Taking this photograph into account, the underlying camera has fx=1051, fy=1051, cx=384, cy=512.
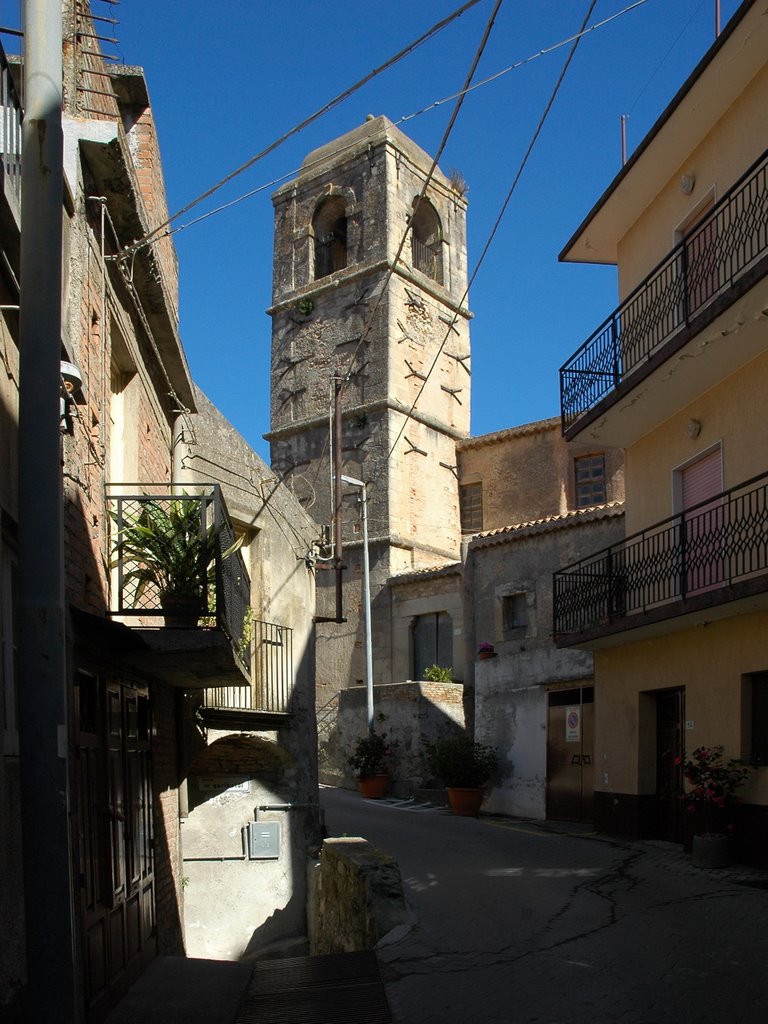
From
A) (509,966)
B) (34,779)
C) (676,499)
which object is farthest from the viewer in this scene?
(676,499)

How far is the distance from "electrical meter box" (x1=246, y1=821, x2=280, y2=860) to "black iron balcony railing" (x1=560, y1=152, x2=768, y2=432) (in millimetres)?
7886

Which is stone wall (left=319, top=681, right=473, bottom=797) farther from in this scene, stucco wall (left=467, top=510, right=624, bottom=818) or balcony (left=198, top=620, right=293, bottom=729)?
balcony (left=198, top=620, right=293, bottom=729)

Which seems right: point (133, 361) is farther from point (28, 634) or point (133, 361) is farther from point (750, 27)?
point (750, 27)

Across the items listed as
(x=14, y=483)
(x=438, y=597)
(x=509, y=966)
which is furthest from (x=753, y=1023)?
(x=438, y=597)

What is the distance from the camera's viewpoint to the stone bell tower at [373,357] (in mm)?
32781

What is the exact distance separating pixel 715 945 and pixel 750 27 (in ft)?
33.3

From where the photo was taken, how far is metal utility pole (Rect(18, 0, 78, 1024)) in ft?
12.5

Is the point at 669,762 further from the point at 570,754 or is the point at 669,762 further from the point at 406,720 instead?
the point at 406,720

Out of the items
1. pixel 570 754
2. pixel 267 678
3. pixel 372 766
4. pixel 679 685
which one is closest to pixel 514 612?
pixel 372 766

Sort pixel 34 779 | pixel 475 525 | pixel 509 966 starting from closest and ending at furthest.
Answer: pixel 34 779
pixel 509 966
pixel 475 525

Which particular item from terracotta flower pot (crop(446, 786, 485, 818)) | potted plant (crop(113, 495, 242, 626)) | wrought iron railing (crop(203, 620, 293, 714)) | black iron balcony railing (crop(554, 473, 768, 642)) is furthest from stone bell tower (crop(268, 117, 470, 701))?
potted plant (crop(113, 495, 242, 626))

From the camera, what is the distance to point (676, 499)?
50.8 feet

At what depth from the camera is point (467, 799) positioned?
21.4 m

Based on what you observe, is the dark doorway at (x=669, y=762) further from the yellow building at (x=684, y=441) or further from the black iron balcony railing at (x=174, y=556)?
the black iron balcony railing at (x=174, y=556)
